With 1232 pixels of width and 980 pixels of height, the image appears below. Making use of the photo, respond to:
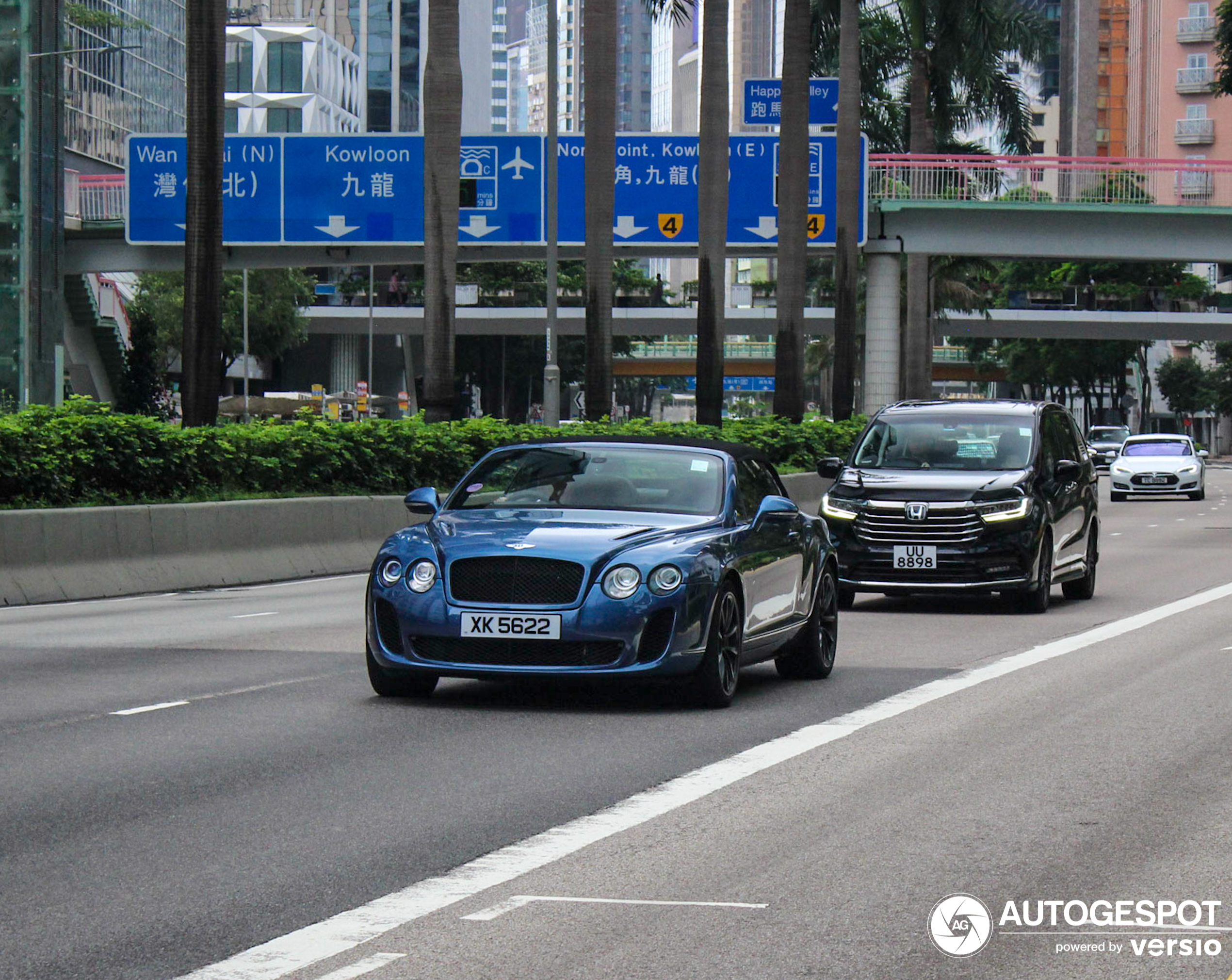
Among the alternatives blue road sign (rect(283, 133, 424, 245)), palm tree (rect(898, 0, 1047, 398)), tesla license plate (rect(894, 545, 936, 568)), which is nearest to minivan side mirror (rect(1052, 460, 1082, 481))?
tesla license plate (rect(894, 545, 936, 568))

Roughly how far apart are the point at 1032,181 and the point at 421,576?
39.3 meters

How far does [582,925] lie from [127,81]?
90.7 m

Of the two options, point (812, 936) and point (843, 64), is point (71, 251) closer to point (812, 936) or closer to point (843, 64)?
point (843, 64)

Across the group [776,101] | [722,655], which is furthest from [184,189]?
[722,655]

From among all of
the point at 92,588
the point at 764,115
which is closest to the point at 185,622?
the point at 92,588

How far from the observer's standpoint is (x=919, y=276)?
2089 inches

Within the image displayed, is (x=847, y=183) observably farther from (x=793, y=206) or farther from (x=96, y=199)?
(x=96, y=199)

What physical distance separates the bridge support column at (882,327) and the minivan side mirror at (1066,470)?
99.5 ft

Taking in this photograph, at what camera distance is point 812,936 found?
18.7ft

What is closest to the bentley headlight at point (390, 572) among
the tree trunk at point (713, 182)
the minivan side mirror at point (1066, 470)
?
the minivan side mirror at point (1066, 470)

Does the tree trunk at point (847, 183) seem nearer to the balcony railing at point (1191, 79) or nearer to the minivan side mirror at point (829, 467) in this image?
the minivan side mirror at point (829, 467)

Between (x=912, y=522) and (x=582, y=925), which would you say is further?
(x=912, y=522)

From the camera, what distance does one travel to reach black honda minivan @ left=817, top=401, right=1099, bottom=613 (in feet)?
56.5

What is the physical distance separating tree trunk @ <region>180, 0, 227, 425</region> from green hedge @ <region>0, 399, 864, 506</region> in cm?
140
